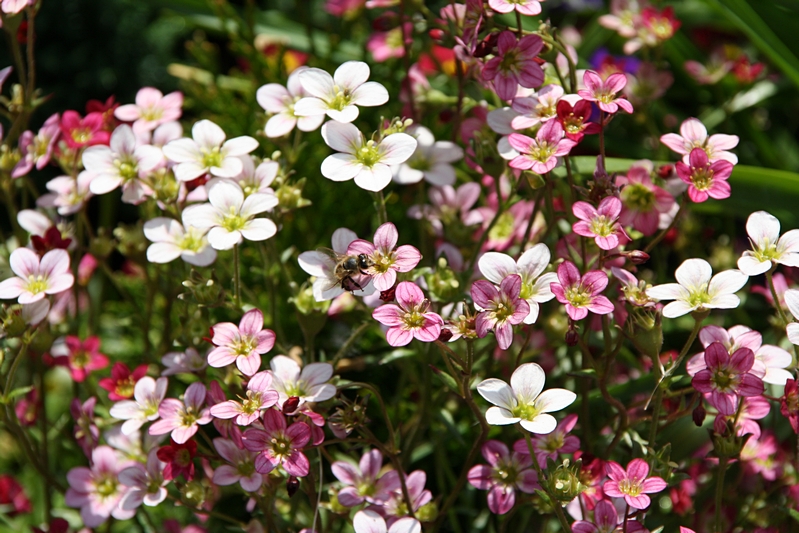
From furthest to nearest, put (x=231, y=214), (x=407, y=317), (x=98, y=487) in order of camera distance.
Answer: (x=98, y=487) → (x=231, y=214) → (x=407, y=317)

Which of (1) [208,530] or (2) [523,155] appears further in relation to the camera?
(1) [208,530]

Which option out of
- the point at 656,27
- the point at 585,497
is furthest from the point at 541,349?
the point at 656,27

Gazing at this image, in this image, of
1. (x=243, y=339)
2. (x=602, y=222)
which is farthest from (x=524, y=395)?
(x=243, y=339)

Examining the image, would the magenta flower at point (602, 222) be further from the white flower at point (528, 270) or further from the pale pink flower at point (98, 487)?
the pale pink flower at point (98, 487)

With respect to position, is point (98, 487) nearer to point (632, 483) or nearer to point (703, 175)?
point (632, 483)

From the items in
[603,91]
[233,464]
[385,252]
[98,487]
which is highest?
[603,91]

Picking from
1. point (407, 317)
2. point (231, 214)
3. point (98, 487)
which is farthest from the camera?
point (98, 487)

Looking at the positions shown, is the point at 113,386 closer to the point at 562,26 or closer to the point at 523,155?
the point at 523,155
